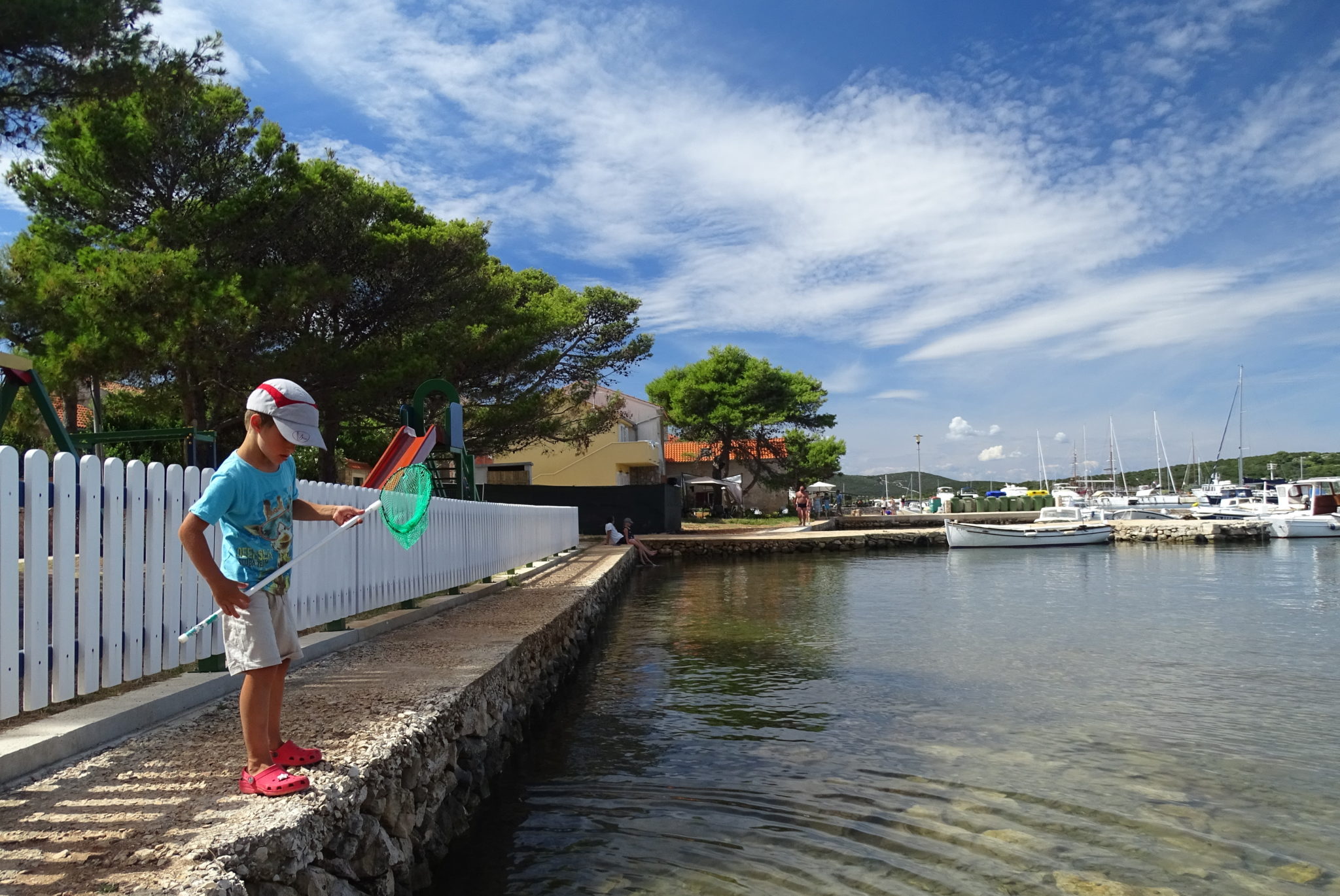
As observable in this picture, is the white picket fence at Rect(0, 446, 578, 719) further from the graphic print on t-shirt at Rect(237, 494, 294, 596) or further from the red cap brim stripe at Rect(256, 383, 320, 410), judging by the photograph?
the red cap brim stripe at Rect(256, 383, 320, 410)

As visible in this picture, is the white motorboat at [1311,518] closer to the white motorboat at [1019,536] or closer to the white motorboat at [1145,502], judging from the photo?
the white motorboat at [1145,502]

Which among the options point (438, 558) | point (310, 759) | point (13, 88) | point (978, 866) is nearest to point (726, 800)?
point (978, 866)

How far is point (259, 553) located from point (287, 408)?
23.7 inches

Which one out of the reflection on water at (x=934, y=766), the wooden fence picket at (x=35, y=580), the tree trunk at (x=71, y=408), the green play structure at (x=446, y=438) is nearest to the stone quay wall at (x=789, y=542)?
the green play structure at (x=446, y=438)

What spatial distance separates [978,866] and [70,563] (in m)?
4.78

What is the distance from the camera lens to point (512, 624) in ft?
28.1

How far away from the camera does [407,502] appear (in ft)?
14.3

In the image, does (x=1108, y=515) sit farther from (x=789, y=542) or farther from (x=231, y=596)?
(x=231, y=596)

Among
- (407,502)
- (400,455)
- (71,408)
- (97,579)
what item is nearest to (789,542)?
(71,408)

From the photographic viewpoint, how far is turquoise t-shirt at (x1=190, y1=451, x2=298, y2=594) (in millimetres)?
3453

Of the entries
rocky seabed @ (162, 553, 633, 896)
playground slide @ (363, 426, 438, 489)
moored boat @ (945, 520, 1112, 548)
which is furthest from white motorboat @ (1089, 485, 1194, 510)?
rocky seabed @ (162, 553, 633, 896)

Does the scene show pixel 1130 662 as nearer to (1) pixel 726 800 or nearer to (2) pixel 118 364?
(1) pixel 726 800

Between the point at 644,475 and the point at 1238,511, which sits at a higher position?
the point at 644,475

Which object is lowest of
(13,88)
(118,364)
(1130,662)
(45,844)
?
(1130,662)
